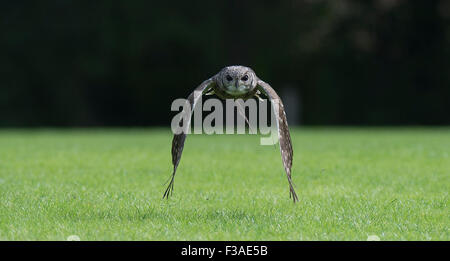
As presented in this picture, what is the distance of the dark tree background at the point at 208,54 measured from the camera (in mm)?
24797

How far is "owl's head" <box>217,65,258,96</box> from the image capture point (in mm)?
5723

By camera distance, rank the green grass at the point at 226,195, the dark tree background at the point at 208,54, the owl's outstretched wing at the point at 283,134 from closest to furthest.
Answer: the green grass at the point at 226,195 < the owl's outstretched wing at the point at 283,134 < the dark tree background at the point at 208,54

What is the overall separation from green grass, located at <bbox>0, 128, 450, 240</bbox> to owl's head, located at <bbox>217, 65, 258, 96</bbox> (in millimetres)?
1102

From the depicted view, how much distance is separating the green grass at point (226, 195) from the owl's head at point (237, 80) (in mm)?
1102

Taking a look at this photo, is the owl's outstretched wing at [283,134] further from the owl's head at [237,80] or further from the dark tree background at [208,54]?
the dark tree background at [208,54]

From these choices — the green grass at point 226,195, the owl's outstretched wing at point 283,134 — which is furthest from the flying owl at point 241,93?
the green grass at point 226,195

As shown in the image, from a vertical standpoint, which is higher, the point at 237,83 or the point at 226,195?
the point at 237,83

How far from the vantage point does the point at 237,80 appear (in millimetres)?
5711

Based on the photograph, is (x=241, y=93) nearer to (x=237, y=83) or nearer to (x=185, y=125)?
(x=237, y=83)

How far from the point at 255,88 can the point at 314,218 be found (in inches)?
47.9

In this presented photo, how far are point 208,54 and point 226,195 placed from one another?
18.0 m

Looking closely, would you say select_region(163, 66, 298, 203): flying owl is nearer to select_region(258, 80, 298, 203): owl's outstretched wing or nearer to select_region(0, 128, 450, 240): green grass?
select_region(258, 80, 298, 203): owl's outstretched wing

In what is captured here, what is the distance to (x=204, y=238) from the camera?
5.02 m

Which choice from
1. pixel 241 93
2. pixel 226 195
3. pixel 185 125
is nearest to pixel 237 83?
pixel 241 93
